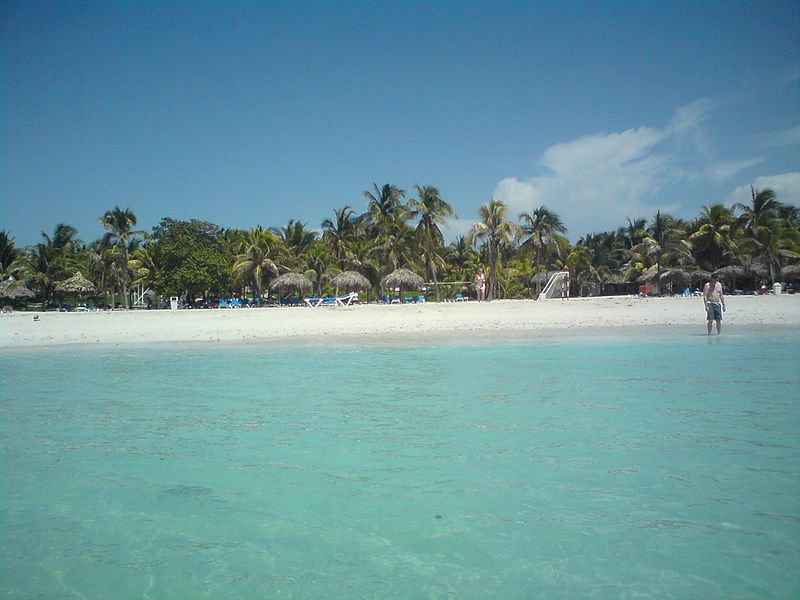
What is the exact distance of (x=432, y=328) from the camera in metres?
17.6

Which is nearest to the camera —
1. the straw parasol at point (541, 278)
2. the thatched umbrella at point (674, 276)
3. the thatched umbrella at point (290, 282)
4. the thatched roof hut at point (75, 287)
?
the thatched roof hut at point (75, 287)

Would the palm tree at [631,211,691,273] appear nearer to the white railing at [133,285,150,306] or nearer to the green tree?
the green tree

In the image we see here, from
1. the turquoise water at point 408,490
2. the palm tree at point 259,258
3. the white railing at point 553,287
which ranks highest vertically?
the palm tree at point 259,258

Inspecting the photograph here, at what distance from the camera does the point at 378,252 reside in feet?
129

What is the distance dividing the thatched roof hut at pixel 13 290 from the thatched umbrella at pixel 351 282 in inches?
743

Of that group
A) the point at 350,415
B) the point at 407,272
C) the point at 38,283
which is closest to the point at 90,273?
the point at 38,283

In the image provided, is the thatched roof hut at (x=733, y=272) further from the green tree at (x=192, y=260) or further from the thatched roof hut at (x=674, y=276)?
the green tree at (x=192, y=260)

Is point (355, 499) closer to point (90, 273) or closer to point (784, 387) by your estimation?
point (784, 387)

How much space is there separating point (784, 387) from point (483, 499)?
5.28 meters

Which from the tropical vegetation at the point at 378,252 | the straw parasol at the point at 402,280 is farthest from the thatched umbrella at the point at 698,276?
the straw parasol at the point at 402,280

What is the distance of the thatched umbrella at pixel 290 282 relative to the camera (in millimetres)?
37406

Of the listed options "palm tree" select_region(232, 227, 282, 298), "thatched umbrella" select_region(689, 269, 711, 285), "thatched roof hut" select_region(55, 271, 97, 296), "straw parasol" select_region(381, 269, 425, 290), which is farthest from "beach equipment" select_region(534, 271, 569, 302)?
"thatched roof hut" select_region(55, 271, 97, 296)

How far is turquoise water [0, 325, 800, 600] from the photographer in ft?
9.21

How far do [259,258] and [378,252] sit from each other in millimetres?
7705
